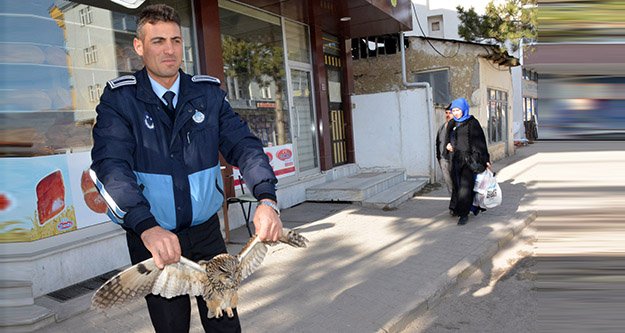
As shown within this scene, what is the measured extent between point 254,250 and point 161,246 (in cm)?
46

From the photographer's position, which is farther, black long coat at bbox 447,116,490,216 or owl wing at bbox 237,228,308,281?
black long coat at bbox 447,116,490,216

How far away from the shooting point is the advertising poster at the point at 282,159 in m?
8.77

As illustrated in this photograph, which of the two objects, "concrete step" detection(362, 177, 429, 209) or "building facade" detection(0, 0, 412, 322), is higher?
"building facade" detection(0, 0, 412, 322)

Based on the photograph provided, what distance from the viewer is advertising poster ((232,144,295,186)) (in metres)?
8.77

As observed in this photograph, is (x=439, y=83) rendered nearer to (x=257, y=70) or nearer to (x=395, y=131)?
(x=395, y=131)

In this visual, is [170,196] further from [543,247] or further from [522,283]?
[522,283]

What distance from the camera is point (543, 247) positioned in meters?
1.47

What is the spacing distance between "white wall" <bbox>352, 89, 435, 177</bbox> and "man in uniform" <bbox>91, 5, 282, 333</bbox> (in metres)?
9.57

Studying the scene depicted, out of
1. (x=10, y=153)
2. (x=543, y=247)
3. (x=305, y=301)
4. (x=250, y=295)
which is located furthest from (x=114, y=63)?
(x=543, y=247)

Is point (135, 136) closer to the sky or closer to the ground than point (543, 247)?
closer to the sky

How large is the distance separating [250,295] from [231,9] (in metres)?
5.53

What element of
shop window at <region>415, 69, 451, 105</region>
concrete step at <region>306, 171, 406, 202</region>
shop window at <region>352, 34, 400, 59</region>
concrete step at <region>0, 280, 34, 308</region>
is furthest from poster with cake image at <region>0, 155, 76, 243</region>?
shop window at <region>415, 69, 451, 105</region>

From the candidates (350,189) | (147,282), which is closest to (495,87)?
(350,189)

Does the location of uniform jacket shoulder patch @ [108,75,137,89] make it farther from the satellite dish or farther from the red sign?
the red sign
